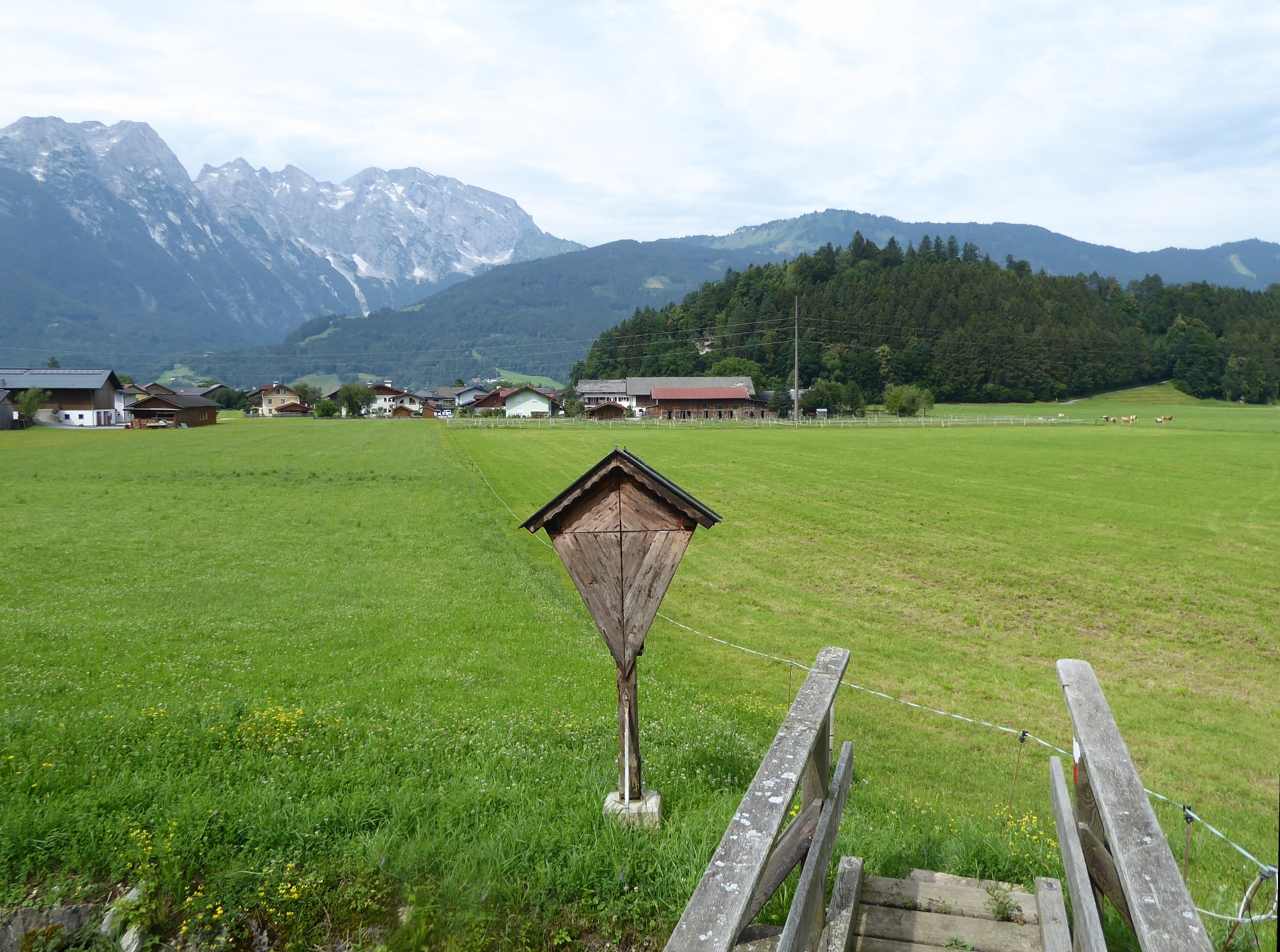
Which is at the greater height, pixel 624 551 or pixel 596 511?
pixel 596 511

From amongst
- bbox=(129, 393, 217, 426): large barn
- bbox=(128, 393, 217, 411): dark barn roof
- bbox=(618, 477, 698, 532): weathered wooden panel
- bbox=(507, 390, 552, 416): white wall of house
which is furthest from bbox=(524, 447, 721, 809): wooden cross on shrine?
bbox=(507, 390, 552, 416): white wall of house

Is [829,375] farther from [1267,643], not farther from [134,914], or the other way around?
[134,914]

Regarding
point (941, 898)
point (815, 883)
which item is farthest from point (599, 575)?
point (941, 898)

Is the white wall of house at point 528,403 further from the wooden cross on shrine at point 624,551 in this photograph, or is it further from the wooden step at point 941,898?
the wooden step at point 941,898

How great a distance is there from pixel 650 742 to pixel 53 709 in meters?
6.73

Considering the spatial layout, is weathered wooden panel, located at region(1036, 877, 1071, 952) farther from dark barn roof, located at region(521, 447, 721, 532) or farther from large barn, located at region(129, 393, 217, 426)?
large barn, located at region(129, 393, 217, 426)

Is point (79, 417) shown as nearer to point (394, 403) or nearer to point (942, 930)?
point (394, 403)

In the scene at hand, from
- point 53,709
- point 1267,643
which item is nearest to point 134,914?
point 53,709

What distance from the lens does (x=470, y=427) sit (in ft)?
324

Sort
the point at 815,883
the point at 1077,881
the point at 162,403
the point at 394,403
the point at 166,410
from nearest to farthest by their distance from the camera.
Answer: the point at 1077,881
the point at 815,883
the point at 166,410
the point at 162,403
the point at 394,403

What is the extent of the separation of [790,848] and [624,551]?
251cm

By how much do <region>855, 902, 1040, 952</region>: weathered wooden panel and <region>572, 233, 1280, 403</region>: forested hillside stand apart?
444 ft

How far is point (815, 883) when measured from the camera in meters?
3.55

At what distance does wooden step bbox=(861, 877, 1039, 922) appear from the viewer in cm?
441
